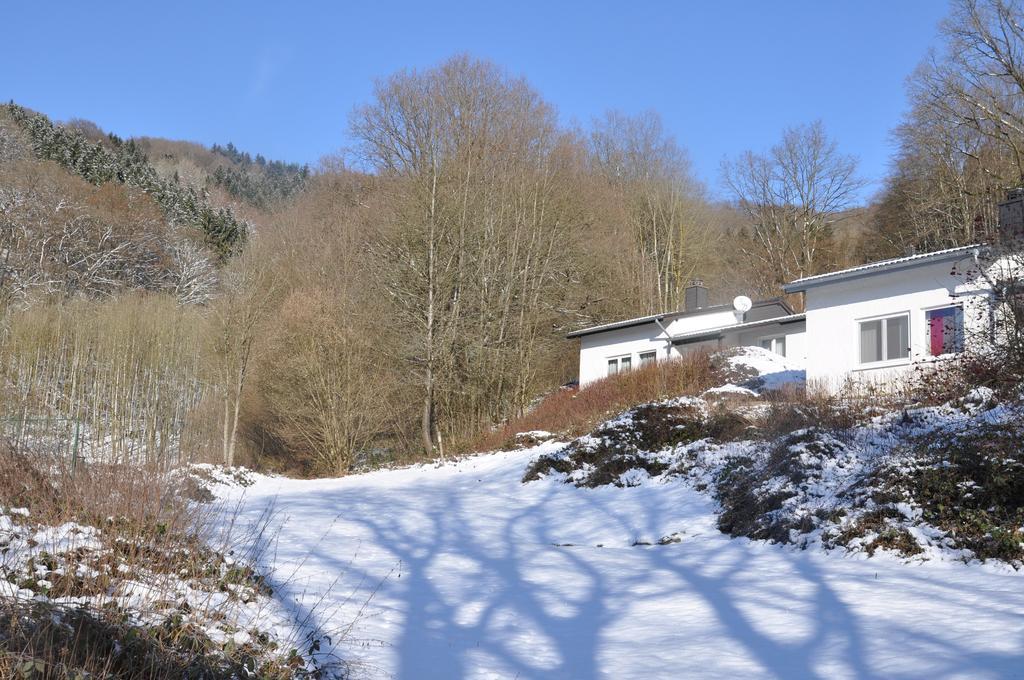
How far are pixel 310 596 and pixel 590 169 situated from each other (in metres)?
34.3

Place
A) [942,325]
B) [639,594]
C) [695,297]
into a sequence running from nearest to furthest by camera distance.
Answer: [639,594] → [942,325] → [695,297]

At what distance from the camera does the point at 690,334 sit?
1094 inches

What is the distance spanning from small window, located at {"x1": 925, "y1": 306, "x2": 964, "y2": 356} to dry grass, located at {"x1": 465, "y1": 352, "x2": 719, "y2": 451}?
622cm

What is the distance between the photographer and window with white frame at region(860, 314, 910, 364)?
17.8 m

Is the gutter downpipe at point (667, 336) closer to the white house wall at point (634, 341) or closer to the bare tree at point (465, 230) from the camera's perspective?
the white house wall at point (634, 341)

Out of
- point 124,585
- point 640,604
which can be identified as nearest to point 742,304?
point 640,604

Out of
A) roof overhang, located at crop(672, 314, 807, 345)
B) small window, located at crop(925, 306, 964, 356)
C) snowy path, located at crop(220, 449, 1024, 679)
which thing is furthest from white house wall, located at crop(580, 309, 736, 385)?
snowy path, located at crop(220, 449, 1024, 679)

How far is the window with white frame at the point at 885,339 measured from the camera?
17750mm

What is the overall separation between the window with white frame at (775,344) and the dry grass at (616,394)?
3805 mm

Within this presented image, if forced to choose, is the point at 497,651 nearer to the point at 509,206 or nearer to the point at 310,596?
the point at 310,596

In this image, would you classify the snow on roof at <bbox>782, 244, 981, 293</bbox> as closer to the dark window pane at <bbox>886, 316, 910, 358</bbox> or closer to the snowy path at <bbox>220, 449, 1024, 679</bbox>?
the dark window pane at <bbox>886, 316, 910, 358</bbox>

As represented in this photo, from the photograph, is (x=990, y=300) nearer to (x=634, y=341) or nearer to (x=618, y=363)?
(x=634, y=341)

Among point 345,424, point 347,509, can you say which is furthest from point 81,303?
→ point 347,509

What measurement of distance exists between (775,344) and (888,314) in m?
9.10
